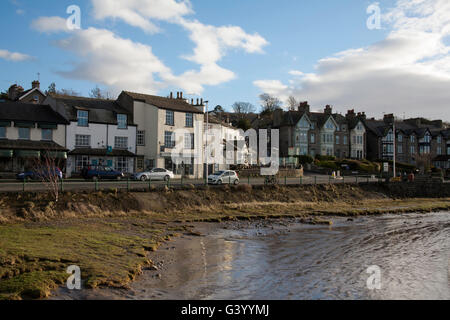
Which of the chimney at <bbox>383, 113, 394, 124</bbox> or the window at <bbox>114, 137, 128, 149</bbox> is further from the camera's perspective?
the chimney at <bbox>383, 113, 394, 124</bbox>

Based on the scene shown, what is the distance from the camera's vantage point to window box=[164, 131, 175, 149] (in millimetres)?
49709

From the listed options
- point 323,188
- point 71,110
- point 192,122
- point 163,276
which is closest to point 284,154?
point 192,122

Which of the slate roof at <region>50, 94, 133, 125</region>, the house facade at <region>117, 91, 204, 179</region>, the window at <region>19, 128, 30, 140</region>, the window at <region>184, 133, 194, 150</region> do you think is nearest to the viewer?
the window at <region>19, 128, 30, 140</region>

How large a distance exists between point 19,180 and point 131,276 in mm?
27033

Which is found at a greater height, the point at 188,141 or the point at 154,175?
the point at 188,141

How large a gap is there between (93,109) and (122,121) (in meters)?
3.79

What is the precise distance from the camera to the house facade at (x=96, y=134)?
44062mm

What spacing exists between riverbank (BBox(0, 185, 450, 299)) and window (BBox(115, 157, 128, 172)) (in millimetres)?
16907

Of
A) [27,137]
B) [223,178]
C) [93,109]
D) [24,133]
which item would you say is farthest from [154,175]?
[24,133]

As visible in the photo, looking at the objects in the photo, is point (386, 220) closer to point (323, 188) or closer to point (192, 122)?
point (323, 188)

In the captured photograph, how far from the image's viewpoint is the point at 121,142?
47688 millimetres

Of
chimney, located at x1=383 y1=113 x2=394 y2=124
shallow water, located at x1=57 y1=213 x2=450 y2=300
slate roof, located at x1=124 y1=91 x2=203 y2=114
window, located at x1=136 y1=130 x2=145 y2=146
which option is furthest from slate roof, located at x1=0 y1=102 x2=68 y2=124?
chimney, located at x1=383 y1=113 x2=394 y2=124

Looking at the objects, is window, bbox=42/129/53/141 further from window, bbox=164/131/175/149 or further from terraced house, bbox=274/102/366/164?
terraced house, bbox=274/102/366/164

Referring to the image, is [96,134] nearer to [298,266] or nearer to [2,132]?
[2,132]
